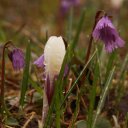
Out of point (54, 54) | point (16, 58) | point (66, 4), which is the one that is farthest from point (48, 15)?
point (54, 54)

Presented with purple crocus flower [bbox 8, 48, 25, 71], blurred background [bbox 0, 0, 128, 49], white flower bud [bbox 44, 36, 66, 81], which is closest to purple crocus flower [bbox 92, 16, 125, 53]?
white flower bud [bbox 44, 36, 66, 81]

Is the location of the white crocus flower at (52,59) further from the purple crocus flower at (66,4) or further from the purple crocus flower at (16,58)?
the purple crocus flower at (66,4)

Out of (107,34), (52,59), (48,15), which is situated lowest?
(52,59)

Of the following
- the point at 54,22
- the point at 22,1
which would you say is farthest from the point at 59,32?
the point at 22,1

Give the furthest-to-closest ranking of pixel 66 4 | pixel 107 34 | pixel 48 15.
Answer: pixel 48 15
pixel 66 4
pixel 107 34

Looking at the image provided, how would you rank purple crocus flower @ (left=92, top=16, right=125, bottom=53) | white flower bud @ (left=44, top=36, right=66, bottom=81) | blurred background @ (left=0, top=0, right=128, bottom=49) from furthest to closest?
blurred background @ (left=0, top=0, right=128, bottom=49), purple crocus flower @ (left=92, top=16, right=125, bottom=53), white flower bud @ (left=44, top=36, right=66, bottom=81)

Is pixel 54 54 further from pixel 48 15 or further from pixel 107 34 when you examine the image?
pixel 48 15


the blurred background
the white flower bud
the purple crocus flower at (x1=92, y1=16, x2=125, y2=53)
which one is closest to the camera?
the white flower bud

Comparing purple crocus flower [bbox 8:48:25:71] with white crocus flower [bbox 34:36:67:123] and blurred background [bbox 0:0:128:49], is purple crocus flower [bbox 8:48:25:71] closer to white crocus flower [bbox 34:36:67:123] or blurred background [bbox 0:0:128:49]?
white crocus flower [bbox 34:36:67:123]

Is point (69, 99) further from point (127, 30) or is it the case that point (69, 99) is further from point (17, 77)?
point (127, 30)
